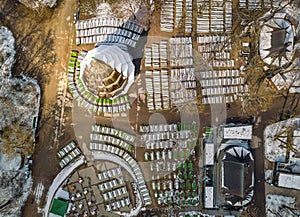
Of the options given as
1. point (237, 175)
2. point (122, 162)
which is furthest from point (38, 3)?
point (237, 175)

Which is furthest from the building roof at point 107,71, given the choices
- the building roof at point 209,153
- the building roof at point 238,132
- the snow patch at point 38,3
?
the building roof at point 238,132

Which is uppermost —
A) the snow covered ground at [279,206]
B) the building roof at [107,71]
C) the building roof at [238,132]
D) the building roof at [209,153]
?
the building roof at [107,71]

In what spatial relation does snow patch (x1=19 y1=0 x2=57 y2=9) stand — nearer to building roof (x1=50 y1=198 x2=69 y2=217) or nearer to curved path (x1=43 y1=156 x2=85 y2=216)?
curved path (x1=43 y1=156 x2=85 y2=216)

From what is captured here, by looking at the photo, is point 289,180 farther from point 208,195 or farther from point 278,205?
point 208,195

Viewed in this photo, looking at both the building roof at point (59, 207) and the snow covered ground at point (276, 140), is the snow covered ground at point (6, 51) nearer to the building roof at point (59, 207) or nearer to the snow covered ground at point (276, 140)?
the building roof at point (59, 207)

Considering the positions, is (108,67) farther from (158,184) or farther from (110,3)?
(158,184)

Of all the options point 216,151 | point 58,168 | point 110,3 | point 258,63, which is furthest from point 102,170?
point 258,63
